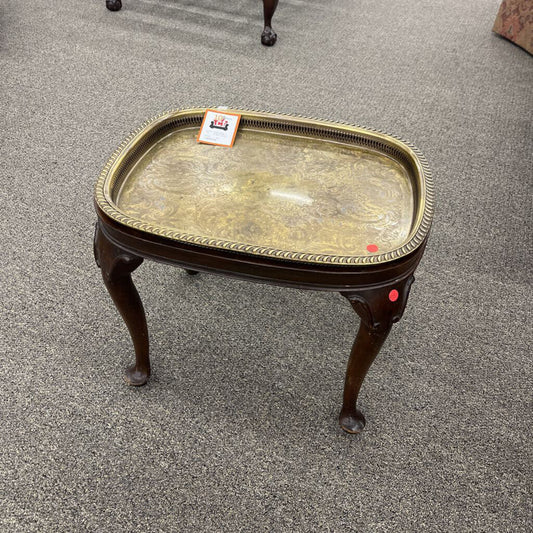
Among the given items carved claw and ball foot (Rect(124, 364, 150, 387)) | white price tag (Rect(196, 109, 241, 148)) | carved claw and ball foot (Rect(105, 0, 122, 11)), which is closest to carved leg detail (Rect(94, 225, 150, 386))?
carved claw and ball foot (Rect(124, 364, 150, 387))

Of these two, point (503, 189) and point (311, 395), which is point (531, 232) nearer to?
point (503, 189)

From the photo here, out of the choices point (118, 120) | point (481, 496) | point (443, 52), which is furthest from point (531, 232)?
point (118, 120)

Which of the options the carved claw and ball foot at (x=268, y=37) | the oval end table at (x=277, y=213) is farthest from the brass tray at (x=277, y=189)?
the carved claw and ball foot at (x=268, y=37)

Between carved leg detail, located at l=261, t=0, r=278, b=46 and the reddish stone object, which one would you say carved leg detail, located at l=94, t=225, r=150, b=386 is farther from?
the reddish stone object

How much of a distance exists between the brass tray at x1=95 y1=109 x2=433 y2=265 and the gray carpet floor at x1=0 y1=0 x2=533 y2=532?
46 cm

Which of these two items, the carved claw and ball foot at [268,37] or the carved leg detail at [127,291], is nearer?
the carved leg detail at [127,291]

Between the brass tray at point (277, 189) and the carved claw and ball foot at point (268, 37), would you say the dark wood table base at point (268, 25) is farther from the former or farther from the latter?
the brass tray at point (277, 189)

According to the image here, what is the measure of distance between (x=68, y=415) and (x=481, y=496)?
38.7 inches

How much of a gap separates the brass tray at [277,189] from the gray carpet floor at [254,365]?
0.46m

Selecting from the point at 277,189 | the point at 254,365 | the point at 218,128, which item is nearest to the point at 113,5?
the point at 218,128

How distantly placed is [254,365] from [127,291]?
0.43m

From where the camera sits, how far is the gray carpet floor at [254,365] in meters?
1.13

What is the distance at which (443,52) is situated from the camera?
2875 mm

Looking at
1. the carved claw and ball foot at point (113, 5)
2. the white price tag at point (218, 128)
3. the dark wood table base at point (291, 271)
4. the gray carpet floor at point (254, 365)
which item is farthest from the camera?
the carved claw and ball foot at point (113, 5)
